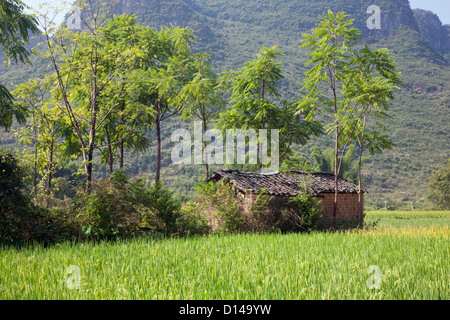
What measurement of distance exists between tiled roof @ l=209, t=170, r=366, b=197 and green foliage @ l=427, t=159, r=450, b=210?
139 feet

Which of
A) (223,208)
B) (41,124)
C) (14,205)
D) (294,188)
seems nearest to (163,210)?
(223,208)

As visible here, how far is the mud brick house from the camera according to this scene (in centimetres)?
1748

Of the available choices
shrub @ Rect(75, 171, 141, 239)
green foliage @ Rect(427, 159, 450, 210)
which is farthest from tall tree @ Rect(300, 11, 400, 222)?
green foliage @ Rect(427, 159, 450, 210)

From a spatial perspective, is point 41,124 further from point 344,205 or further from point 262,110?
point 344,205

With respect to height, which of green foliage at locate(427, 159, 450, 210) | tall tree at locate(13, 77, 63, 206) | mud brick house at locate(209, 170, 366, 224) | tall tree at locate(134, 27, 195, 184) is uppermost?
tall tree at locate(134, 27, 195, 184)

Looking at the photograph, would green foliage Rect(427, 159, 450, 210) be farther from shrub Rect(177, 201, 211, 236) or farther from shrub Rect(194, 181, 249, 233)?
shrub Rect(177, 201, 211, 236)

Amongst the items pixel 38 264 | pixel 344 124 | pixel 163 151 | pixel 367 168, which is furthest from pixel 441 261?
pixel 367 168

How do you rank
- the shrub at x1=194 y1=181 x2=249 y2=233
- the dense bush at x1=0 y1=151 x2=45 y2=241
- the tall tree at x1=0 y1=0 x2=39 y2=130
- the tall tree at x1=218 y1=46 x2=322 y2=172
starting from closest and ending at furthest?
the dense bush at x1=0 y1=151 x2=45 y2=241 < the tall tree at x1=0 y1=0 x2=39 y2=130 < the shrub at x1=194 y1=181 x2=249 y2=233 < the tall tree at x1=218 y1=46 x2=322 y2=172

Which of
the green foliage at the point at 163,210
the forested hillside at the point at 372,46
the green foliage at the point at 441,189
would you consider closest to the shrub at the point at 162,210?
the green foliage at the point at 163,210

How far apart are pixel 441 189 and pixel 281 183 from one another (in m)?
47.8

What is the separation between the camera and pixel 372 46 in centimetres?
12706

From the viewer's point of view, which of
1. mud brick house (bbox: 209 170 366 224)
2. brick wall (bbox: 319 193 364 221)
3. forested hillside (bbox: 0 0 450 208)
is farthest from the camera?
forested hillside (bbox: 0 0 450 208)
